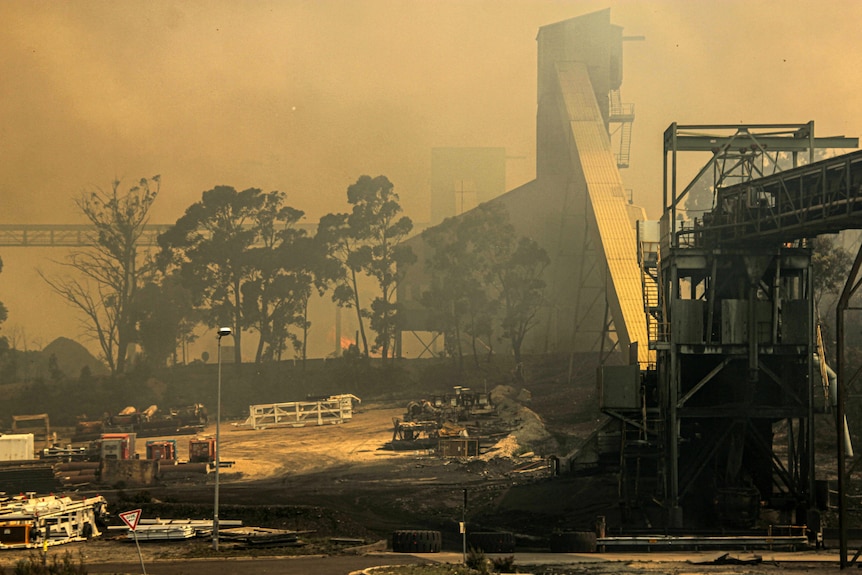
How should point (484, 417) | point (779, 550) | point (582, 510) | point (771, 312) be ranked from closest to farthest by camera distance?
point (779, 550) < point (771, 312) < point (582, 510) < point (484, 417)

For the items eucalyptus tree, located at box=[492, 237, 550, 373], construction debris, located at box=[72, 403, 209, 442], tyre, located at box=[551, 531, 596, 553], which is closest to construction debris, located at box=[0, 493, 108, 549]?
tyre, located at box=[551, 531, 596, 553]

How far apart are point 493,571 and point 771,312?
17.1 meters

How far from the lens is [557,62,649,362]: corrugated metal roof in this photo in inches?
2537

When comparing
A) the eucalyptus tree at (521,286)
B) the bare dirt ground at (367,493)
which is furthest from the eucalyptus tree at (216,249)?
the eucalyptus tree at (521,286)

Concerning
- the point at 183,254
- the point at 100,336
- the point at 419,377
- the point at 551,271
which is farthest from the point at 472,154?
the point at 100,336

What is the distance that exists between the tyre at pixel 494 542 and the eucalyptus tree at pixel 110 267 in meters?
59.6

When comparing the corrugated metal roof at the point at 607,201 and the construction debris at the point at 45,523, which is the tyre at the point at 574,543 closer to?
the construction debris at the point at 45,523

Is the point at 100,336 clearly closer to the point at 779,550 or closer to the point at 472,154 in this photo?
the point at 472,154

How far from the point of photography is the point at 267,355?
92188mm

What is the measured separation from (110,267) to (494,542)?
63.8m

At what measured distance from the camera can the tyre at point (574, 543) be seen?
40688 millimetres

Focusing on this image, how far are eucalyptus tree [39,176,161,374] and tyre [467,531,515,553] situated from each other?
59600mm

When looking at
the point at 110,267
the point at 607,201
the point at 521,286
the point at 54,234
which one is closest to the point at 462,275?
the point at 521,286

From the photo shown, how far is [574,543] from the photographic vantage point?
134 ft
